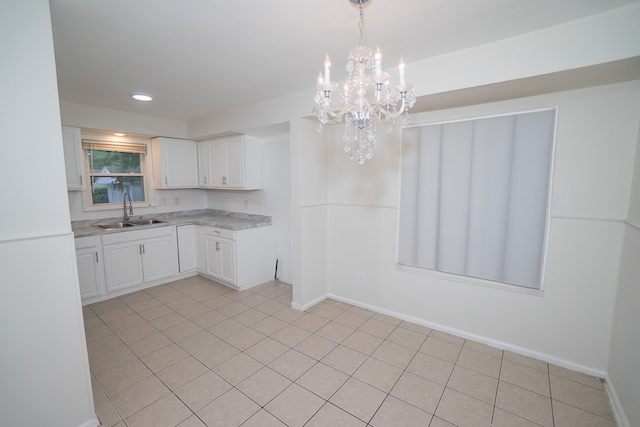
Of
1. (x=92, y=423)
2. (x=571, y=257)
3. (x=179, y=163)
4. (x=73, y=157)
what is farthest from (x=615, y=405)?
(x=73, y=157)

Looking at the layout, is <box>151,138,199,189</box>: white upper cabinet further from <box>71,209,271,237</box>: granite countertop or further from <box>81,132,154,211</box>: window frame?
<box>71,209,271,237</box>: granite countertop

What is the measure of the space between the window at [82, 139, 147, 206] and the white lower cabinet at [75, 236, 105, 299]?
33.8 inches

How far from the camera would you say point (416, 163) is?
8.98ft

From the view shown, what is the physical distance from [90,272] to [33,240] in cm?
233

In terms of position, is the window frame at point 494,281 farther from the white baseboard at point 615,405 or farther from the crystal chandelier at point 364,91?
the crystal chandelier at point 364,91

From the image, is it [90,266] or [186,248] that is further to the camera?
[186,248]

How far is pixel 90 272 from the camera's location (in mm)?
3311

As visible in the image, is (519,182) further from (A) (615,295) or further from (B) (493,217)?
(A) (615,295)

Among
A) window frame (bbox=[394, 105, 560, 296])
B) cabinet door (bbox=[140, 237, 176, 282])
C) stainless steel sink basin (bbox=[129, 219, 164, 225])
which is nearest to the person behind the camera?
window frame (bbox=[394, 105, 560, 296])

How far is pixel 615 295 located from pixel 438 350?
1.31 metres

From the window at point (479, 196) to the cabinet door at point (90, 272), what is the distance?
3.57m

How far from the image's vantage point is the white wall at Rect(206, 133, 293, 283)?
3.90 metres

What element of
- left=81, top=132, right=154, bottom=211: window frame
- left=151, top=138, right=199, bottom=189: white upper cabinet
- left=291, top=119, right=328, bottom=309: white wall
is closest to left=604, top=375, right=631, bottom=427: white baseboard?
left=291, top=119, right=328, bottom=309: white wall

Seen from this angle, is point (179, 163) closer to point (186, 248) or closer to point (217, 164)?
point (217, 164)
